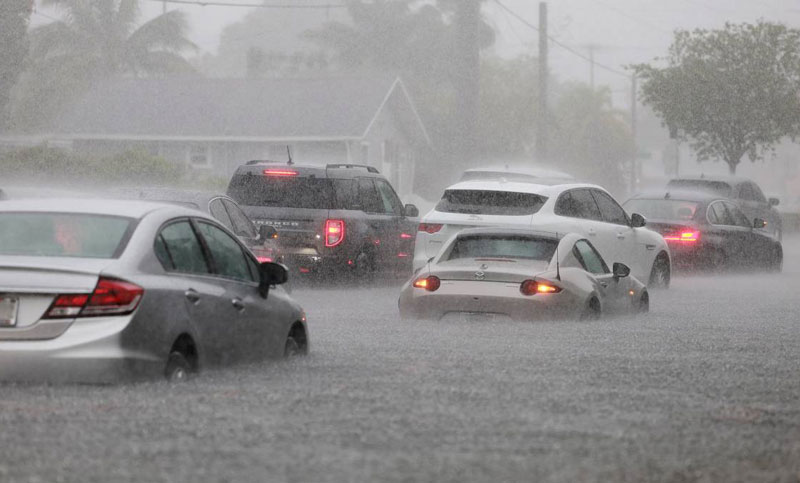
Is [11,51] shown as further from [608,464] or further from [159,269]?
[608,464]

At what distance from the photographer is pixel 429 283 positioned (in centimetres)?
1514

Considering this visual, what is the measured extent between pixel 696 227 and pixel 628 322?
11.6 metres

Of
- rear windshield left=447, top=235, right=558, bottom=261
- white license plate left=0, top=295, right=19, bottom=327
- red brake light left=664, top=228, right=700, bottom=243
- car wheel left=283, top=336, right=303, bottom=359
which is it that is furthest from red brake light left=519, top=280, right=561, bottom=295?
red brake light left=664, top=228, right=700, bottom=243

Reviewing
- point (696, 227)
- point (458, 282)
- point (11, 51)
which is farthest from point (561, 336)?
point (11, 51)

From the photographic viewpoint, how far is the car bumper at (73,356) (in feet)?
29.8

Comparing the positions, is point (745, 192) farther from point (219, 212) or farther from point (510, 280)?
point (510, 280)

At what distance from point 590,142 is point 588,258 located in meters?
72.8

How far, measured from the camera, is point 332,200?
22.6 metres

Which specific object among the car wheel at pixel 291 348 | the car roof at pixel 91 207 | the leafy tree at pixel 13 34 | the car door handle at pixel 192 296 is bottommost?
the car wheel at pixel 291 348

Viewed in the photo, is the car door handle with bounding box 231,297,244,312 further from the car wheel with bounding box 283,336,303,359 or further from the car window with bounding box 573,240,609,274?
the car window with bounding box 573,240,609,274

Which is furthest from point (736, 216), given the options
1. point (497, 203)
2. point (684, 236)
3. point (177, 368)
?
point (177, 368)

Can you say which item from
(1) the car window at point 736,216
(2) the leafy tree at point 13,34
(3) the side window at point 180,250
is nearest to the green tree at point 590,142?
(2) the leafy tree at point 13,34

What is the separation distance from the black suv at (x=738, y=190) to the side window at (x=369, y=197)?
41.3 feet

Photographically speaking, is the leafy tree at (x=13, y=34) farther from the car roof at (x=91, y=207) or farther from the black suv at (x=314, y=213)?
the car roof at (x=91, y=207)
